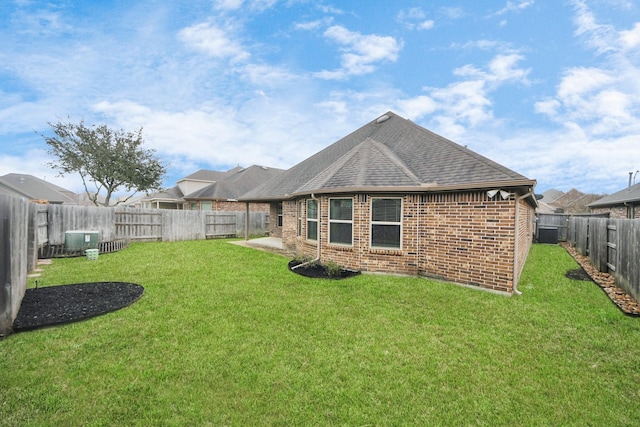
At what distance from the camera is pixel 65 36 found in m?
9.05

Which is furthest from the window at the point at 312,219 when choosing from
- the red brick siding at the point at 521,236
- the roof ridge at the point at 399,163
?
the red brick siding at the point at 521,236

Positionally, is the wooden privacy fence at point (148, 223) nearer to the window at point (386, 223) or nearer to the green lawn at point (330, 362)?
the green lawn at point (330, 362)

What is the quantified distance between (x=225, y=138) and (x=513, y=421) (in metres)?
21.7

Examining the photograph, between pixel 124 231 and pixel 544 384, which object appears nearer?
pixel 544 384

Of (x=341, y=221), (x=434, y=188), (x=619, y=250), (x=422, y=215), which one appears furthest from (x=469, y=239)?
(x=619, y=250)

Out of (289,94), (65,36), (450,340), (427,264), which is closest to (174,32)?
(65,36)

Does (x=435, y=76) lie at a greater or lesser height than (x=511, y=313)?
greater

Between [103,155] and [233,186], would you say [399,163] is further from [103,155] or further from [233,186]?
[103,155]

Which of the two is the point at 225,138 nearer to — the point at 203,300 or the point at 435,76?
the point at 435,76

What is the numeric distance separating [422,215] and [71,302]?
27.3 ft

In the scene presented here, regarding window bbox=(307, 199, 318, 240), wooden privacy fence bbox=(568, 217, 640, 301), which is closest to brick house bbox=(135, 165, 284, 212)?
window bbox=(307, 199, 318, 240)

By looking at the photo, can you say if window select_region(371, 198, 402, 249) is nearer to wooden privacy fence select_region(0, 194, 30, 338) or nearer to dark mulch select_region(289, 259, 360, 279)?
dark mulch select_region(289, 259, 360, 279)

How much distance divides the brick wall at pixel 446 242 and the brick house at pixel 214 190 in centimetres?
1531

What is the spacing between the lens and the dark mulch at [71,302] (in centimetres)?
434
